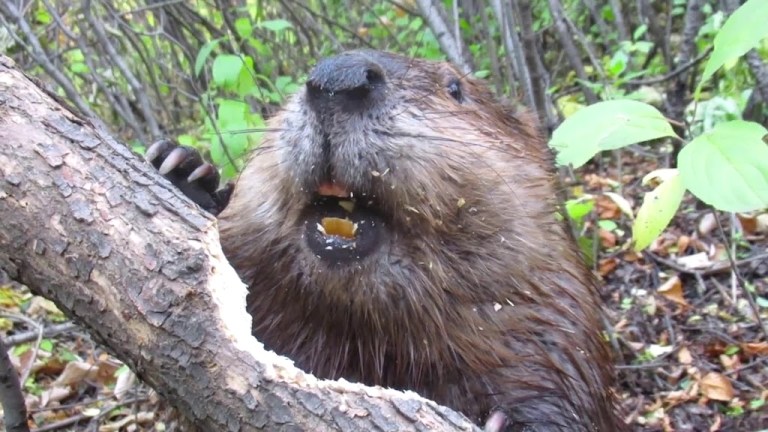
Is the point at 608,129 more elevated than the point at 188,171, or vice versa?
the point at 608,129

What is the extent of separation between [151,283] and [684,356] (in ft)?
7.21

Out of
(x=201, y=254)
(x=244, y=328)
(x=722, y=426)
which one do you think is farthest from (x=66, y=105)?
(x=722, y=426)

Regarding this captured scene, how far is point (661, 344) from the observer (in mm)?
3078

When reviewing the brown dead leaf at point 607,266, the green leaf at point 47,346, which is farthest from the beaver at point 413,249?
the green leaf at point 47,346

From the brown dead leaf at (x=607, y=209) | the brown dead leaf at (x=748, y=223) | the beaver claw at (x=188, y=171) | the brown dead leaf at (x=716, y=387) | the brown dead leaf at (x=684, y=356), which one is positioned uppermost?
the beaver claw at (x=188, y=171)

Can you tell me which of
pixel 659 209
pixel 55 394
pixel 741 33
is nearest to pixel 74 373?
pixel 55 394

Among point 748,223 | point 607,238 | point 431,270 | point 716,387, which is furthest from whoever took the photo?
point 607,238

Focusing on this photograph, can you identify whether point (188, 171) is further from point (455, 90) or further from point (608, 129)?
point (608, 129)

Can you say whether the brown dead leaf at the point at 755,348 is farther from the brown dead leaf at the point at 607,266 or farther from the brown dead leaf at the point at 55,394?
the brown dead leaf at the point at 55,394

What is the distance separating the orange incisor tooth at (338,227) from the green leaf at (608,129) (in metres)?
0.41

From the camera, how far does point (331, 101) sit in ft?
5.11

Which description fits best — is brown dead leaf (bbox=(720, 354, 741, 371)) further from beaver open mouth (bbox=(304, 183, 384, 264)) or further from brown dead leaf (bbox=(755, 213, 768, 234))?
beaver open mouth (bbox=(304, 183, 384, 264))

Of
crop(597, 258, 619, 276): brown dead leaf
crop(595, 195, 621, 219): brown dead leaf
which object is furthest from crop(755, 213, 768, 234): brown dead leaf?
crop(595, 195, 621, 219): brown dead leaf

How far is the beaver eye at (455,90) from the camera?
2.17 metres
